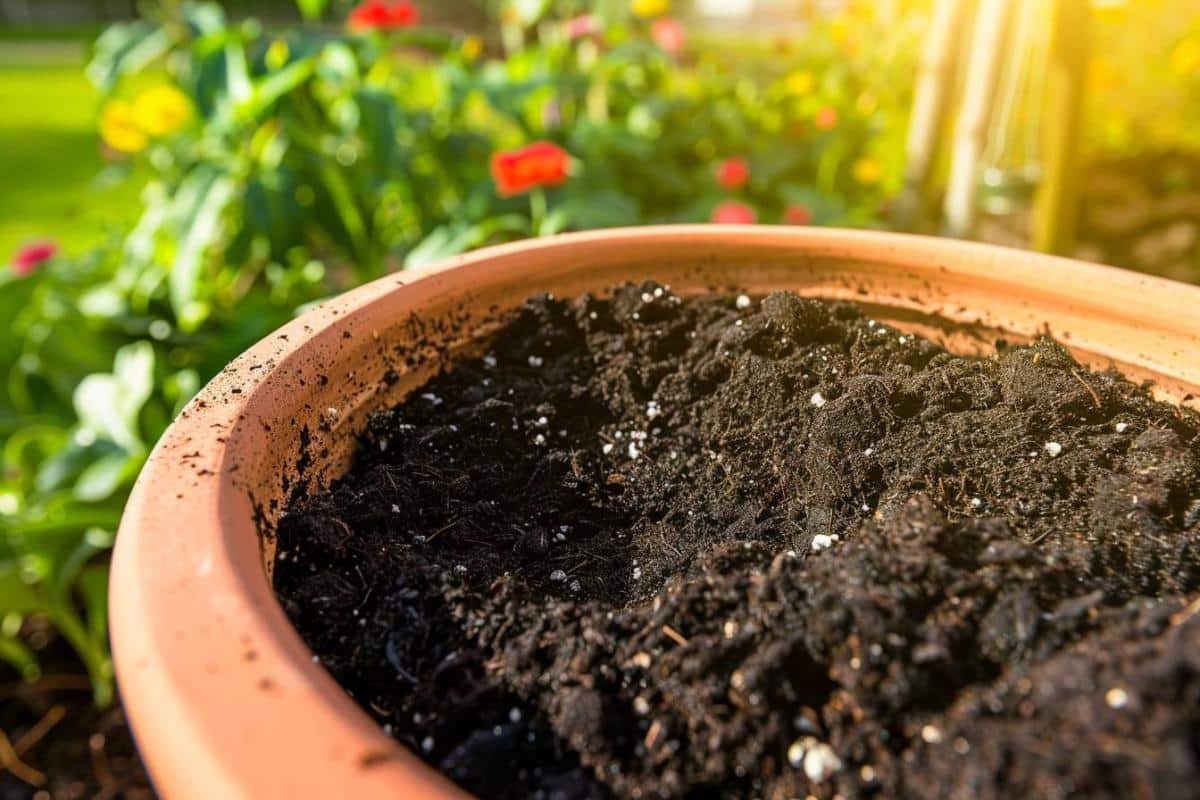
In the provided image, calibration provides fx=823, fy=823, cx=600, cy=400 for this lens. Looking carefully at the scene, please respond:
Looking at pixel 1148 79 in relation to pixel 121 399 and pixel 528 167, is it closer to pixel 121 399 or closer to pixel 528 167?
pixel 528 167

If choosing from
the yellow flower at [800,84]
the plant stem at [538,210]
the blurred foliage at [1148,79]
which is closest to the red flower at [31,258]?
the plant stem at [538,210]

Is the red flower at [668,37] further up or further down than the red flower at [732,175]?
further up

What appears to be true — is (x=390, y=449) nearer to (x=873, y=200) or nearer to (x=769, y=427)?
(x=769, y=427)

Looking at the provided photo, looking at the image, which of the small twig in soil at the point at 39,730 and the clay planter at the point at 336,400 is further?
the small twig in soil at the point at 39,730

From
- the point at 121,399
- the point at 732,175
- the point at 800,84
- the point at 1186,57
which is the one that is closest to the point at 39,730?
the point at 121,399

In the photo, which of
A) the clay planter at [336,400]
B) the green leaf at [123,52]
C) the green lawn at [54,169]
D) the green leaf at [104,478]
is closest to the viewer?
the clay planter at [336,400]

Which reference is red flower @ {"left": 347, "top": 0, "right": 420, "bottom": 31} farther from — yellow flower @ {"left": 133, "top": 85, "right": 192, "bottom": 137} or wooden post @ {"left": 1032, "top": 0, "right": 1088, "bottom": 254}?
wooden post @ {"left": 1032, "top": 0, "right": 1088, "bottom": 254}

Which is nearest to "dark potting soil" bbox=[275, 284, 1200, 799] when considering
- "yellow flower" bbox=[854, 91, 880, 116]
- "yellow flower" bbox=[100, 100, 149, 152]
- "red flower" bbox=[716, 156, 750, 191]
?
"red flower" bbox=[716, 156, 750, 191]

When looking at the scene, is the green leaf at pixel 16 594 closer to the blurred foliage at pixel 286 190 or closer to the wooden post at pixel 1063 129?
the blurred foliage at pixel 286 190
